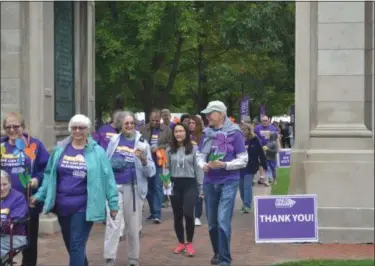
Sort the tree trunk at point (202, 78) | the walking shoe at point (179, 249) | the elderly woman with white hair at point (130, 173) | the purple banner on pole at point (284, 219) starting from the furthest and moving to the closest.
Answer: the tree trunk at point (202, 78) → the walking shoe at point (179, 249) → the purple banner on pole at point (284, 219) → the elderly woman with white hair at point (130, 173)

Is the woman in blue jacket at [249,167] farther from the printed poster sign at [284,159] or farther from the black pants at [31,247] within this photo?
the printed poster sign at [284,159]

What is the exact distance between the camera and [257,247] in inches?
385

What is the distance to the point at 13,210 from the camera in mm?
6637

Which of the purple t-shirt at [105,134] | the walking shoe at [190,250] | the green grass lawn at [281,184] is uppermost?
the purple t-shirt at [105,134]

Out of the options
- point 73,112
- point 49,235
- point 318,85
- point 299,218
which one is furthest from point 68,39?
point 299,218

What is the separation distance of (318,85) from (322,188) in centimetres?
153

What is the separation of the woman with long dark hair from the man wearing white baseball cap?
0.86 meters

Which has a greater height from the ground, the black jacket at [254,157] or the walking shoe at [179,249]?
the black jacket at [254,157]

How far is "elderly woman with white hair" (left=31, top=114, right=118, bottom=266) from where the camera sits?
6750 mm

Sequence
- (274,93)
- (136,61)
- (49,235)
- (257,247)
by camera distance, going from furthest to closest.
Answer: (274,93) → (136,61) → (49,235) → (257,247)

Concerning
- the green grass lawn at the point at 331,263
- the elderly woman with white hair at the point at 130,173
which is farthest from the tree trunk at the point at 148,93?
the green grass lawn at the point at 331,263

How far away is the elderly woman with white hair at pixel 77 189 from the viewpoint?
675cm

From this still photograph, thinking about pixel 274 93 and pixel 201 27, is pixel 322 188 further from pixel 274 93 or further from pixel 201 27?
pixel 274 93

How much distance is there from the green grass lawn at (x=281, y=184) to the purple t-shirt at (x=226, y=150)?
859 centimetres
